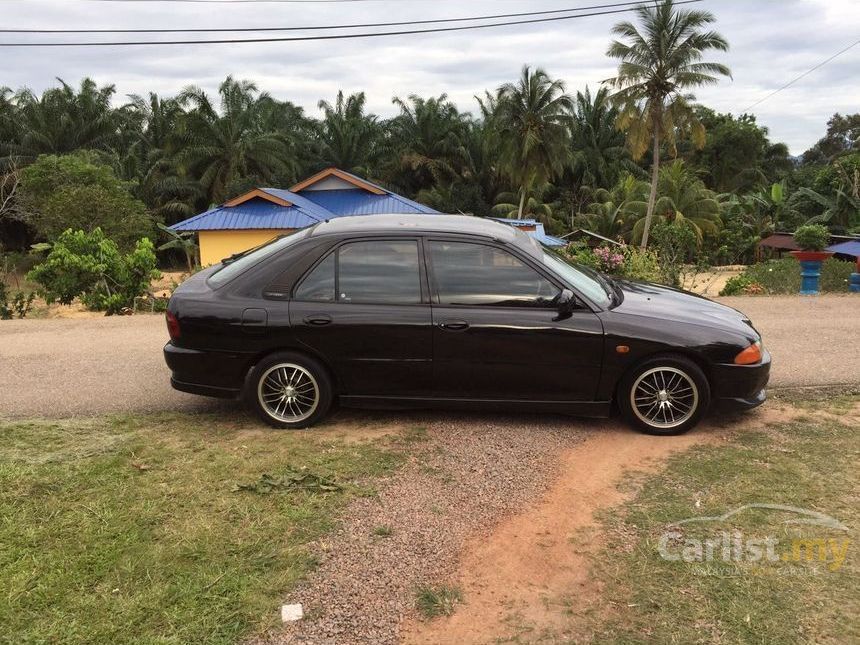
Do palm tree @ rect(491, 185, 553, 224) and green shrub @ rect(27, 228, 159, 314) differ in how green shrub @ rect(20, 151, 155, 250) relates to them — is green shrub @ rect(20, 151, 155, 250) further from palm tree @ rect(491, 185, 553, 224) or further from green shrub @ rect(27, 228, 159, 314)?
palm tree @ rect(491, 185, 553, 224)

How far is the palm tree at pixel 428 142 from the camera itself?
48.4 meters

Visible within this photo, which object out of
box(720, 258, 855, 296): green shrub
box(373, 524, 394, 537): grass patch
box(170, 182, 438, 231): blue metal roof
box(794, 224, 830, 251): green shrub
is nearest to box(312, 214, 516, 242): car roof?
box(373, 524, 394, 537): grass patch

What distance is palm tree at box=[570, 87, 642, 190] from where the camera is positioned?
163ft

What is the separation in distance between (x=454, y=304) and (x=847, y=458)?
2.73 meters

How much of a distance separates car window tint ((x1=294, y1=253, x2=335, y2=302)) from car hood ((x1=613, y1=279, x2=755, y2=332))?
2032mm

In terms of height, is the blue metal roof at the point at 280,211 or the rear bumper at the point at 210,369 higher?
the blue metal roof at the point at 280,211

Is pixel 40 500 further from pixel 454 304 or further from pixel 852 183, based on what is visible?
pixel 852 183

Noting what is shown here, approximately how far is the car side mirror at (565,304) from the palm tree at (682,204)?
114ft

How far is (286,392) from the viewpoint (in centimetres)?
496

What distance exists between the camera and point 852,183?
124 feet

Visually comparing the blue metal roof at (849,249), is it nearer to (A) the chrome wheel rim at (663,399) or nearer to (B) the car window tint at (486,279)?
(A) the chrome wheel rim at (663,399)

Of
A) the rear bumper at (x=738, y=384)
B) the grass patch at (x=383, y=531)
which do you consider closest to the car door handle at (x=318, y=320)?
the grass patch at (x=383, y=531)

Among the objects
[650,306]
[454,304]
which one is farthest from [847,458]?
[454,304]

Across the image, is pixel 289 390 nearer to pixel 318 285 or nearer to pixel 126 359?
pixel 318 285
